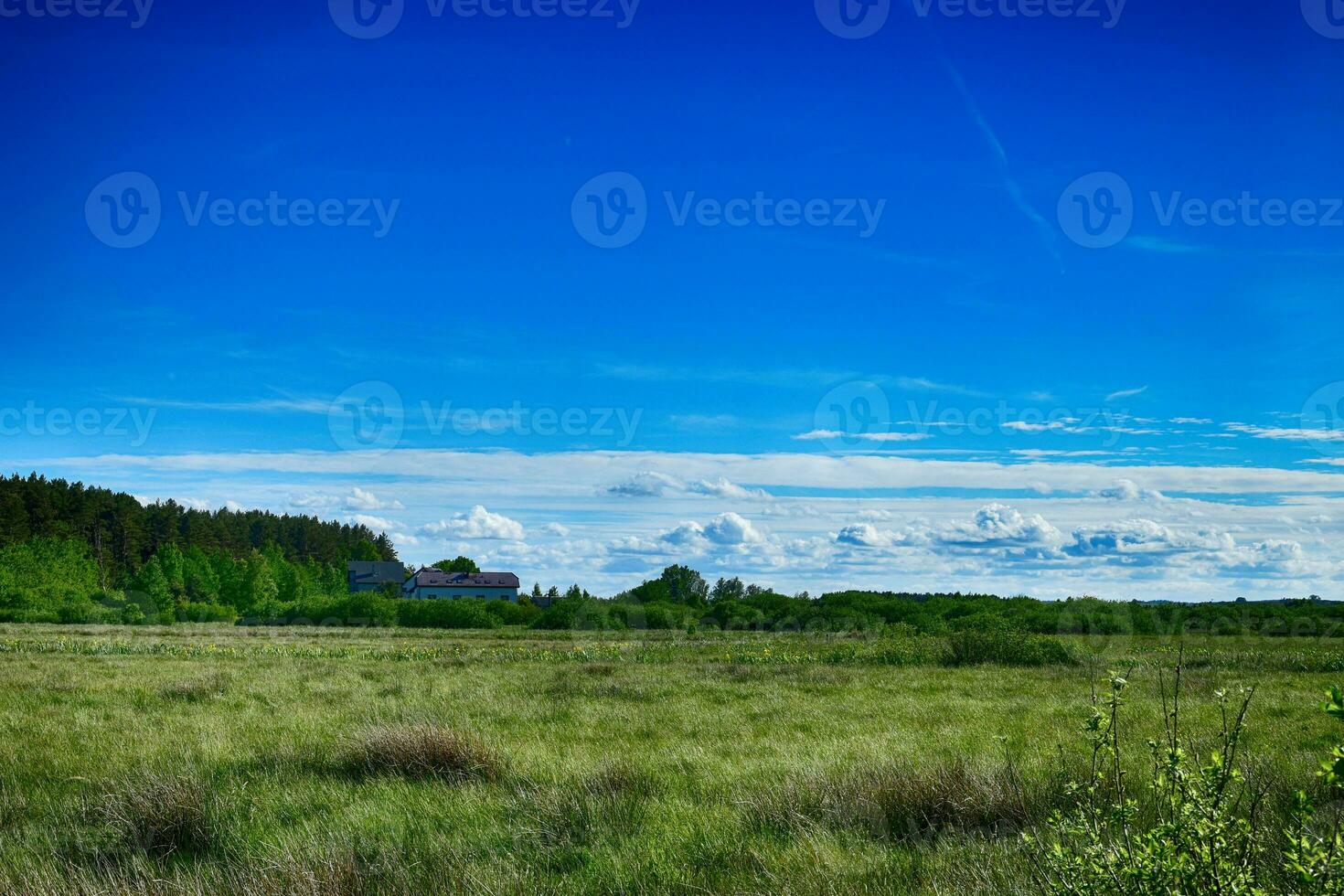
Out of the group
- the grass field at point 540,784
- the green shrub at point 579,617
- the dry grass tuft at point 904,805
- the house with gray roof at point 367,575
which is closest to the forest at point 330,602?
the green shrub at point 579,617

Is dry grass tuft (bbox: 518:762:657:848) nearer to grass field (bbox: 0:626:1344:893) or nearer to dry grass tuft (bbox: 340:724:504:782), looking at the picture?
grass field (bbox: 0:626:1344:893)

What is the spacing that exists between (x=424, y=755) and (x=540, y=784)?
162cm

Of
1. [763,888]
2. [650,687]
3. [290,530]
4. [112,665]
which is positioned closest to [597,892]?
[763,888]

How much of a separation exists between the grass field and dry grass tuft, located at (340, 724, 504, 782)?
0.03 metres

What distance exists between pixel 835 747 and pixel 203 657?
25253 millimetres

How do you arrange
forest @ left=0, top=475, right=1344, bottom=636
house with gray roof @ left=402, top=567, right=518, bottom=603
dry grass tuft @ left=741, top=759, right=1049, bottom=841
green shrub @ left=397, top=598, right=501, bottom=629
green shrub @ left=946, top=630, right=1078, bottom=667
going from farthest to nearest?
house with gray roof @ left=402, top=567, right=518, bottom=603 → green shrub @ left=397, top=598, right=501, bottom=629 → forest @ left=0, top=475, right=1344, bottom=636 → green shrub @ left=946, top=630, right=1078, bottom=667 → dry grass tuft @ left=741, top=759, right=1049, bottom=841

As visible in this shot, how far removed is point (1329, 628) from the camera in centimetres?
5484

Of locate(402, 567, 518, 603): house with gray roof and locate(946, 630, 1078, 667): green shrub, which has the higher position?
locate(946, 630, 1078, 667): green shrub

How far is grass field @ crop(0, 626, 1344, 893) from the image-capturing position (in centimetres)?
595

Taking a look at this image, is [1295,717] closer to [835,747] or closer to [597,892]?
[835,747]

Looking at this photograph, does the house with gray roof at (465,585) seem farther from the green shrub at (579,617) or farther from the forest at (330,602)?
Answer: the green shrub at (579,617)

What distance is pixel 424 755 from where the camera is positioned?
9.45m

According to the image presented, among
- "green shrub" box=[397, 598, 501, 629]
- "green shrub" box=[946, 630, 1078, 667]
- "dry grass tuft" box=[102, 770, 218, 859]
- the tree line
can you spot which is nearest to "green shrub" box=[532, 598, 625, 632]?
"green shrub" box=[397, 598, 501, 629]

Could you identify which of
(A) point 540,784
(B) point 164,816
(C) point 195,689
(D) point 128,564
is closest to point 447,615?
(D) point 128,564
